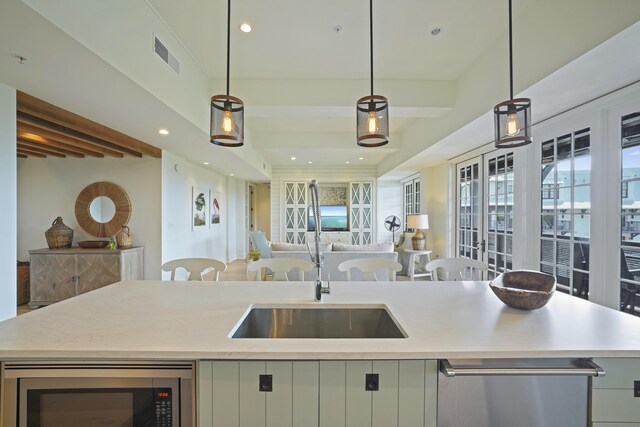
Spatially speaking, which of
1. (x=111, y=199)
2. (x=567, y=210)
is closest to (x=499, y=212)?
(x=567, y=210)

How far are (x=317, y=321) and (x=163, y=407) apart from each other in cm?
75

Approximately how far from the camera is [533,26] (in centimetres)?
211

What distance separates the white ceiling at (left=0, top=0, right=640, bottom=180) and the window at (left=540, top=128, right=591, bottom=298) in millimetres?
403

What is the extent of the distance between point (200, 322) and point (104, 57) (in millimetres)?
1738

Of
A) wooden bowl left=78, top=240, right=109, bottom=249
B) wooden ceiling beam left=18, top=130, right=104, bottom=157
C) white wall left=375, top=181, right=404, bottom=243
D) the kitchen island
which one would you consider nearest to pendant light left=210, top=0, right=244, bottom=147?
the kitchen island

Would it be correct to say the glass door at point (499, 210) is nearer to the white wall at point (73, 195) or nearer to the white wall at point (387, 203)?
the white wall at point (387, 203)

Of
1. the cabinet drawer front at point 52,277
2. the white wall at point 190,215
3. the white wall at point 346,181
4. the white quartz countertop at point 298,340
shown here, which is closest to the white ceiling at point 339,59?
the white wall at point 190,215

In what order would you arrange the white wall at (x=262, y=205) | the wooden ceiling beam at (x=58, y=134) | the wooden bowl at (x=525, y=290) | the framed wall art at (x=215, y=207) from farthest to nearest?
the white wall at (x=262, y=205) → the framed wall art at (x=215, y=207) → the wooden ceiling beam at (x=58, y=134) → the wooden bowl at (x=525, y=290)

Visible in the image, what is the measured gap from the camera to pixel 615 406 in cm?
100

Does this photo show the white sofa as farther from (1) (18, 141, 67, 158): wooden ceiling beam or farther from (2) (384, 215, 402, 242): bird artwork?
(1) (18, 141, 67, 158): wooden ceiling beam

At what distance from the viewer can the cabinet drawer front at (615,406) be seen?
991 mm

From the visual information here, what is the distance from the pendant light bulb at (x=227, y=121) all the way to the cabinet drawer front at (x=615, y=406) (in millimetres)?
1979

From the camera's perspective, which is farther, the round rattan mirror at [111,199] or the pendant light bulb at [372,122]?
the round rattan mirror at [111,199]

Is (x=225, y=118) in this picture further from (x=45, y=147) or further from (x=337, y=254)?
(x=45, y=147)
